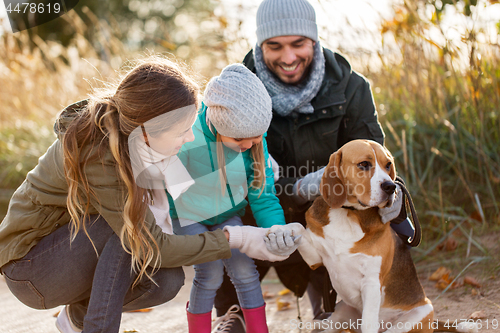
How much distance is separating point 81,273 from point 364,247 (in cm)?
150

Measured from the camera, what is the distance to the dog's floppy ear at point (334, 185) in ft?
7.91

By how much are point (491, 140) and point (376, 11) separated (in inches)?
63.2

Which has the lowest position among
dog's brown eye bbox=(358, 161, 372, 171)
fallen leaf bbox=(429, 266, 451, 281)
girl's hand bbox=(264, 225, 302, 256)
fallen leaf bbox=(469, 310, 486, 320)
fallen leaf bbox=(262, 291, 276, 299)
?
fallen leaf bbox=(262, 291, 276, 299)

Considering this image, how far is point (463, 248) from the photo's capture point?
365 centimetres

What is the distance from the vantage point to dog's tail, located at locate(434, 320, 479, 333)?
2.51 metres

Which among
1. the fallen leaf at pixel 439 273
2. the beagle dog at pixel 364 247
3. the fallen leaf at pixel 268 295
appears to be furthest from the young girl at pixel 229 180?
the fallen leaf at pixel 439 273

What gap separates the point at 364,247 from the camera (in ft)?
7.96

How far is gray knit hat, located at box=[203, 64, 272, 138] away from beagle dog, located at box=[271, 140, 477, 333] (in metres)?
0.49

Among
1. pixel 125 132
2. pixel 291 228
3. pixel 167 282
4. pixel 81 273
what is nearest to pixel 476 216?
pixel 291 228

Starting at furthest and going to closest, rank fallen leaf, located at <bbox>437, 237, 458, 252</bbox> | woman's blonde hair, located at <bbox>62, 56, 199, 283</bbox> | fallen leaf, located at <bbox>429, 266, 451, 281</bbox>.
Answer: fallen leaf, located at <bbox>437, 237, 458, 252</bbox> < fallen leaf, located at <bbox>429, 266, 451, 281</bbox> < woman's blonde hair, located at <bbox>62, 56, 199, 283</bbox>

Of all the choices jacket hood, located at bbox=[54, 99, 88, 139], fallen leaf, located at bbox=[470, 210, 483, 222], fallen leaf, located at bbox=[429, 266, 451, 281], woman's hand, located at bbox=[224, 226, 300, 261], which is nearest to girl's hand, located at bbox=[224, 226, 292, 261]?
woman's hand, located at bbox=[224, 226, 300, 261]

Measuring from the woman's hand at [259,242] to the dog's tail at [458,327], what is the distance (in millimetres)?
1039

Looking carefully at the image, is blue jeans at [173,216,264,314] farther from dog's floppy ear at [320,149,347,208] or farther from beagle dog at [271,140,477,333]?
dog's floppy ear at [320,149,347,208]

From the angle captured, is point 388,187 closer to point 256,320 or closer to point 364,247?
point 364,247
